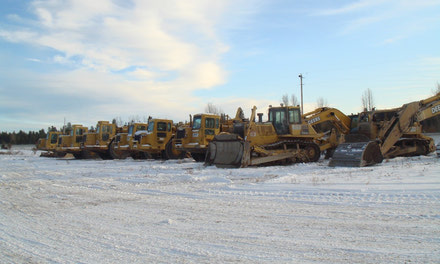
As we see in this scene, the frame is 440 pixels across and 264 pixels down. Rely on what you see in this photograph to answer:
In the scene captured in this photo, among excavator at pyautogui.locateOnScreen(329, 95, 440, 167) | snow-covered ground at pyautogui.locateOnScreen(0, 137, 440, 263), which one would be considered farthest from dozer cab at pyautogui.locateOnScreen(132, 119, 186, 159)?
snow-covered ground at pyautogui.locateOnScreen(0, 137, 440, 263)

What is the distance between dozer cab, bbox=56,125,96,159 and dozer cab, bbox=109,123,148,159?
2963 mm

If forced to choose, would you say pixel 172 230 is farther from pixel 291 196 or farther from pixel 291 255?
pixel 291 196

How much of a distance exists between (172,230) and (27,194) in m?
5.72

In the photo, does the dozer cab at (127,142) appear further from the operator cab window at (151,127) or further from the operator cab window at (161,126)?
the operator cab window at (161,126)

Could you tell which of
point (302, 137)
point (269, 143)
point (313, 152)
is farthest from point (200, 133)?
point (313, 152)

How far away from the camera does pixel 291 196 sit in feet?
26.5

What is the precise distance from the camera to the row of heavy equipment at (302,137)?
15453 mm

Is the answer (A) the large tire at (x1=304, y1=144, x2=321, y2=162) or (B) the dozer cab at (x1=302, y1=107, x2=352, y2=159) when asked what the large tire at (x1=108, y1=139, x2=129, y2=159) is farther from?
(A) the large tire at (x1=304, y1=144, x2=321, y2=162)

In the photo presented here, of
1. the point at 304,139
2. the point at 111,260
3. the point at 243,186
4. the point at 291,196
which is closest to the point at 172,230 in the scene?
the point at 111,260

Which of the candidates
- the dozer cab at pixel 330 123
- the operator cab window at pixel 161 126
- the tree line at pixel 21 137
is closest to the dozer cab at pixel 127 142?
the operator cab window at pixel 161 126

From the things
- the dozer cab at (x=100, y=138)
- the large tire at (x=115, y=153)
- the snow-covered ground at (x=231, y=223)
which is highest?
the dozer cab at (x=100, y=138)

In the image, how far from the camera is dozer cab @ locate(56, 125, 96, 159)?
29.7 metres

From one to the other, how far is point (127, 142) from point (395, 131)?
17.3 meters

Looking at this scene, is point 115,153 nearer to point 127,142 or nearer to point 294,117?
point 127,142
